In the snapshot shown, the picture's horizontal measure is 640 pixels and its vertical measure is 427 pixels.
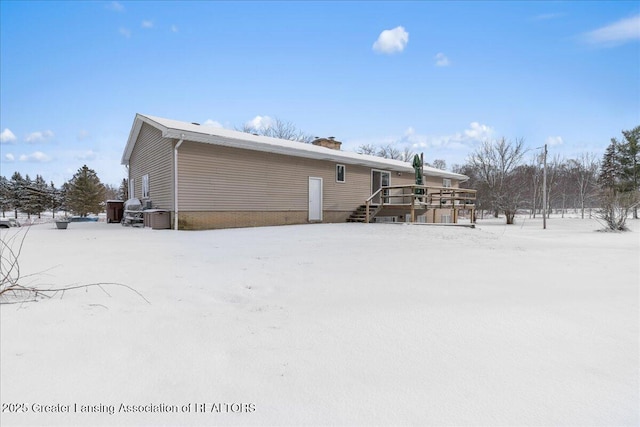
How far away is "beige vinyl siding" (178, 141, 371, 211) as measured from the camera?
35.7 ft

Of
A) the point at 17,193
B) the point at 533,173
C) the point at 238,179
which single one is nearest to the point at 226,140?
the point at 238,179

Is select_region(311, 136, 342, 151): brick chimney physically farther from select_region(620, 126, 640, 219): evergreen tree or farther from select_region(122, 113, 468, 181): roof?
select_region(620, 126, 640, 219): evergreen tree

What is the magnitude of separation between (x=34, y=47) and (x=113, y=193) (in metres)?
48.0

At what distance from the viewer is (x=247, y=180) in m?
12.2

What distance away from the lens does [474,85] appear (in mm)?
14156

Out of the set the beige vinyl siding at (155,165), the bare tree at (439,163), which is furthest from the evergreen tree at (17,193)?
the bare tree at (439,163)

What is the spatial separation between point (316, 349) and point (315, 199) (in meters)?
12.4

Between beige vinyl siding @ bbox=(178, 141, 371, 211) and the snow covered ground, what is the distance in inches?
266

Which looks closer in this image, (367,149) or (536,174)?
(536,174)

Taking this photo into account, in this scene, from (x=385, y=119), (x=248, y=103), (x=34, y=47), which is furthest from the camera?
(x=248, y=103)

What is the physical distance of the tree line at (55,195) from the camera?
2845 cm

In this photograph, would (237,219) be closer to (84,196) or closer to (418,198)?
(418,198)

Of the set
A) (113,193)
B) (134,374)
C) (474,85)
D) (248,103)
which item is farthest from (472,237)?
(113,193)

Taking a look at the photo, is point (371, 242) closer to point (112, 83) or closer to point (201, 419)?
point (201, 419)
